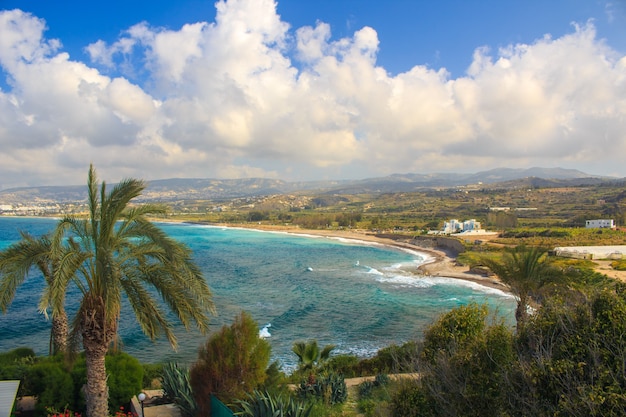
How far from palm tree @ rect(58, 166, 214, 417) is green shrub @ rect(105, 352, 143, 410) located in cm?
183

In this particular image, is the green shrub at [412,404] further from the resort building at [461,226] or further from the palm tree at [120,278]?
the resort building at [461,226]

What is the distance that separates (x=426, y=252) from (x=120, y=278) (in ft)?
216

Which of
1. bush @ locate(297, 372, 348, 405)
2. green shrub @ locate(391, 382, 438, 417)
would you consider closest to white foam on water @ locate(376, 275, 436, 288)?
bush @ locate(297, 372, 348, 405)

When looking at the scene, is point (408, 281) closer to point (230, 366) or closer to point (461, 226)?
point (230, 366)

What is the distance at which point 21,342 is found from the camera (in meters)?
23.0

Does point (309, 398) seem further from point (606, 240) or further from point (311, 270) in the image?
point (606, 240)

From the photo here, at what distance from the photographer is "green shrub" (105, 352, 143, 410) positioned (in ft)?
34.0

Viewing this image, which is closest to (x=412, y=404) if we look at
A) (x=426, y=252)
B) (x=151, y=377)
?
(x=151, y=377)

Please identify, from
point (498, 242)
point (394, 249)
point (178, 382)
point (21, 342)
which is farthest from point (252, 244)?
point (178, 382)

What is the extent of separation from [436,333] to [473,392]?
326 centimetres

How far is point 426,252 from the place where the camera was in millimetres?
70312

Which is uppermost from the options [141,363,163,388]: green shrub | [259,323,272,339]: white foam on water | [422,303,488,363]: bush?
[422,303,488,363]: bush

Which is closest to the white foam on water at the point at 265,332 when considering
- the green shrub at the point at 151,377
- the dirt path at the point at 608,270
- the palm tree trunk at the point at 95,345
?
the green shrub at the point at 151,377

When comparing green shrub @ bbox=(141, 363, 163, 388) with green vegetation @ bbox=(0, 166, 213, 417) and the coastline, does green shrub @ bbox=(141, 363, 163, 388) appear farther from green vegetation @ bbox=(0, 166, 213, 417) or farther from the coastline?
the coastline
